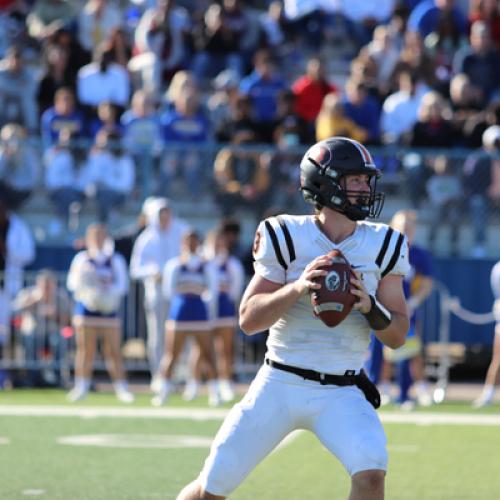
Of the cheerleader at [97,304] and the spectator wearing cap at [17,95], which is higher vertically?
the spectator wearing cap at [17,95]

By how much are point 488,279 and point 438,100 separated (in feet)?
7.14

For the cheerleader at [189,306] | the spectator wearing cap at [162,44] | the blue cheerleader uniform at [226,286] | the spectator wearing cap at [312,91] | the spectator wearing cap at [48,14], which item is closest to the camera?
the cheerleader at [189,306]

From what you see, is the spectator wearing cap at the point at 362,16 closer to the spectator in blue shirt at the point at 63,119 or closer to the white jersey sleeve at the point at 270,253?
the spectator in blue shirt at the point at 63,119

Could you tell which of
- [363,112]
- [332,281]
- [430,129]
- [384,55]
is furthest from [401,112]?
[332,281]

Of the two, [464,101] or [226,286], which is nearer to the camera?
[226,286]

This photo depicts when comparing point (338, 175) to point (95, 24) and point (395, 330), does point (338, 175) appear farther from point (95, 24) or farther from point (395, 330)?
point (95, 24)

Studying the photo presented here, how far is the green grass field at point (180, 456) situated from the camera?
8.27 metres

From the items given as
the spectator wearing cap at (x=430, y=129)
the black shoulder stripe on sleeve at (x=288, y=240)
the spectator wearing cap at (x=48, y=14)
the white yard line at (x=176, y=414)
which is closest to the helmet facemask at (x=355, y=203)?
the black shoulder stripe on sleeve at (x=288, y=240)

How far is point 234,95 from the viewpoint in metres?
16.4

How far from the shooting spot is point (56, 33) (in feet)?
57.3

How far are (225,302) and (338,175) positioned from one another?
873 centimetres

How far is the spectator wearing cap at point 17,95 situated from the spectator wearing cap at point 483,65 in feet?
17.7

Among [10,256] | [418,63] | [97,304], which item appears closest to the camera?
[97,304]

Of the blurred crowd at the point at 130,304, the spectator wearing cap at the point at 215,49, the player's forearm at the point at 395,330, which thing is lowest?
the blurred crowd at the point at 130,304
